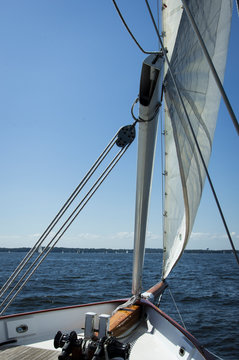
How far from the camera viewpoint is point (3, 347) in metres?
5.17

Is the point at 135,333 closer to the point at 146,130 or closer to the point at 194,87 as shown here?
the point at 146,130

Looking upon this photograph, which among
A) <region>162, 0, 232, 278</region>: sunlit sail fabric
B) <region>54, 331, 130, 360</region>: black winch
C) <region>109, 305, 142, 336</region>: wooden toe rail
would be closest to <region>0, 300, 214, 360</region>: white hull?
<region>109, 305, 142, 336</region>: wooden toe rail

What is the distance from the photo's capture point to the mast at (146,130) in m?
4.72

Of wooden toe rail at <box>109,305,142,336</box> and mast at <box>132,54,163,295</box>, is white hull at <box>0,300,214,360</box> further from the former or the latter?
mast at <box>132,54,163,295</box>

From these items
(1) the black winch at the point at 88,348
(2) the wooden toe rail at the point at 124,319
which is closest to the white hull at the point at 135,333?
(2) the wooden toe rail at the point at 124,319

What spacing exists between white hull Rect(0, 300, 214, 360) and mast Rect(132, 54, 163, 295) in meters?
1.90

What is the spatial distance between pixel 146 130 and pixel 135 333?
4060 mm

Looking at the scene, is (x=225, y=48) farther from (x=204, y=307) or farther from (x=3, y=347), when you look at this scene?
(x=204, y=307)

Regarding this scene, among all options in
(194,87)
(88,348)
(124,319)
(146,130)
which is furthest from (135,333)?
(194,87)

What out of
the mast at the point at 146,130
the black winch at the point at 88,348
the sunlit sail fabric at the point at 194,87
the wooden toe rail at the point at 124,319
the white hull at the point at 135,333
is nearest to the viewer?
the black winch at the point at 88,348

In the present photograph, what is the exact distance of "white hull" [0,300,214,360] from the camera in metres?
5.02

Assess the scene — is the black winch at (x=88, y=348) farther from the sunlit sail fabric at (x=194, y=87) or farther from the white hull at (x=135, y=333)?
the sunlit sail fabric at (x=194, y=87)

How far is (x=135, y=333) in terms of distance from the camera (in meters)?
5.95

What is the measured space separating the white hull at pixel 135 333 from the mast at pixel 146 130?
1.90 meters
